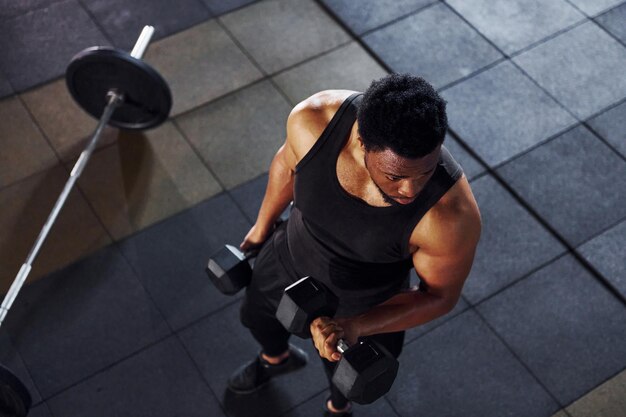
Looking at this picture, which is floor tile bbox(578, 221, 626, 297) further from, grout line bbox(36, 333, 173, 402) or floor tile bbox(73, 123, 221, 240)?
grout line bbox(36, 333, 173, 402)

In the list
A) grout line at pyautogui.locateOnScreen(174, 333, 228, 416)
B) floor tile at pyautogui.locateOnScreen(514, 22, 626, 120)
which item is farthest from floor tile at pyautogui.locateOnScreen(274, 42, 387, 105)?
grout line at pyautogui.locateOnScreen(174, 333, 228, 416)

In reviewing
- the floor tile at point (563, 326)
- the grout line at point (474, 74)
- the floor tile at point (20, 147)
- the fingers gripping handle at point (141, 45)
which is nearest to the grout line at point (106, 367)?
the floor tile at point (20, 147)

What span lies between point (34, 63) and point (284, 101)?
1334 millimetres

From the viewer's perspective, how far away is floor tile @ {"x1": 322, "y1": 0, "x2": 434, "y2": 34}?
187 inches

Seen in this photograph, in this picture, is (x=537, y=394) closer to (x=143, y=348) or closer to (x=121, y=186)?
(x=143, y=348)

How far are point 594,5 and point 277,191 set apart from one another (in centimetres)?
295

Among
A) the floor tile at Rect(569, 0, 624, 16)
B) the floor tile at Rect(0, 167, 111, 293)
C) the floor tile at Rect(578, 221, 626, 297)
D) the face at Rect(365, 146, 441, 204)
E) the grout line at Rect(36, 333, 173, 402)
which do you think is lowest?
the grout line at Rect(36, 333, 173, 402)

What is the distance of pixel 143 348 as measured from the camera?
135 inches

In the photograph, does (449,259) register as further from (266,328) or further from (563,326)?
(563,326)

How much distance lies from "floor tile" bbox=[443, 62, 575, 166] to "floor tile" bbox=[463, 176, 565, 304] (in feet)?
0.82

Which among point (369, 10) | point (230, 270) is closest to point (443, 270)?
point (230, 270)

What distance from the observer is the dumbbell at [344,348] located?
7.43ft

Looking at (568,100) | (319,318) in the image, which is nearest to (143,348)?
(319,318)

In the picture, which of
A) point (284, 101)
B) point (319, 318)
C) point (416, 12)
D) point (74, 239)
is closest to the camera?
point (319, 318)
